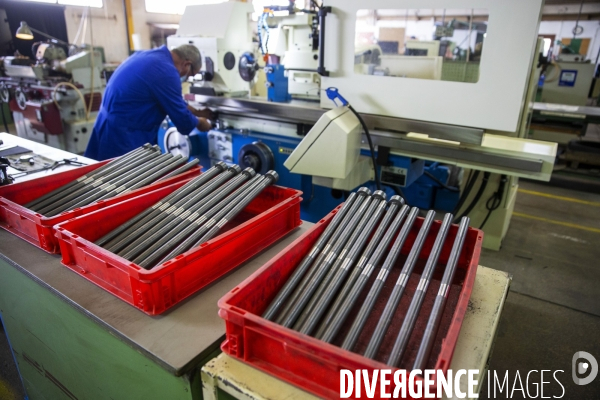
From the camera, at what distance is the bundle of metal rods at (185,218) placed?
1006 millimetres

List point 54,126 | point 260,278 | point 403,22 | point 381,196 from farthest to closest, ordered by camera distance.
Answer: point 403,22 → point 54,126 → point 381,196 → point 260,278

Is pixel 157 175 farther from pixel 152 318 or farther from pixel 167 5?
pixel 167 5

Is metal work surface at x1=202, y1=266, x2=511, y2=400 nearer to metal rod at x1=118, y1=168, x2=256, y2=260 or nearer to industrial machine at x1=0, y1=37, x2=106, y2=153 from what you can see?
metal rod at x1=118, y1=168, x2=256, y2=260

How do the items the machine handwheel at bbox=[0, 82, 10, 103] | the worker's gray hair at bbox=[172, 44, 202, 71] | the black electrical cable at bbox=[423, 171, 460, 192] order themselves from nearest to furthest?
the worker's gray hair at bbox=[172, 44, 202, 71] < the black electrical cable at bbox=[423, 171, 460, 192] < the machine handwheel at bbox=[0, 82, 10, 103]

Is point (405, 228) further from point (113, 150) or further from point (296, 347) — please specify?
point (113, 150)

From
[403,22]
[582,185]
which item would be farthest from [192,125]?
[403,22]

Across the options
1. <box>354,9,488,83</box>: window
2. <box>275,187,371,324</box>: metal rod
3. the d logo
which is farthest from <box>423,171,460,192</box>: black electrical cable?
<box>275,187,371,324</box>: metal rod

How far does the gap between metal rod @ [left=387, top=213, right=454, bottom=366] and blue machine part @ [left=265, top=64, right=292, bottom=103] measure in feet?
5.24

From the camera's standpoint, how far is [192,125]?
2.25 metres

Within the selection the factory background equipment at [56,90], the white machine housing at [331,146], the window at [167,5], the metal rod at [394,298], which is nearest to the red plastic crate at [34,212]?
the white machine housing at [331,146]

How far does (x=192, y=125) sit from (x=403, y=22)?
308 inches

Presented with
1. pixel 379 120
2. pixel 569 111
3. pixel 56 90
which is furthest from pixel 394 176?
pixel 56 90

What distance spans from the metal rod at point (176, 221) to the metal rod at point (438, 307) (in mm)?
666

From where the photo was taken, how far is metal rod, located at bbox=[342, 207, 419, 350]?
74 centimetres
